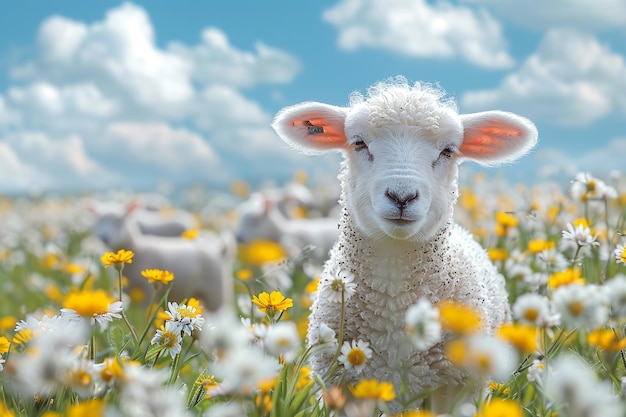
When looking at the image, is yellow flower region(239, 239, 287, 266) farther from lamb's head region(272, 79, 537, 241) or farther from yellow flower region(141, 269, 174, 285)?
yellow flower region(141, 269, 174, 285)

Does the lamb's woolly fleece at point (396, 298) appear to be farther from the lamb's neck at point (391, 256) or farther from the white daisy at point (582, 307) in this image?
A: the white daisy at point (582, 307)

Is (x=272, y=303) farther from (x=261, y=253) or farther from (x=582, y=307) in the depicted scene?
(x=261, y=253)

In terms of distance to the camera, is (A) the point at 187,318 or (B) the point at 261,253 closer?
(A) the point at 187,318

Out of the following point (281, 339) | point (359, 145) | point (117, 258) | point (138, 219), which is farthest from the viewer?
point (138, 219)

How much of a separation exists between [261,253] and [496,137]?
4908 millimetres

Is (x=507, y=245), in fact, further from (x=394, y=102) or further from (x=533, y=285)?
(x=394, y=102)

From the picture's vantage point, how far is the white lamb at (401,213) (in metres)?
2.98

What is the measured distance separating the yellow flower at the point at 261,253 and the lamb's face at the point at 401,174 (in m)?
3.33

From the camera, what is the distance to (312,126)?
3.59m

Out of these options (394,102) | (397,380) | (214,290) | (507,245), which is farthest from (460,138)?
(214,290)

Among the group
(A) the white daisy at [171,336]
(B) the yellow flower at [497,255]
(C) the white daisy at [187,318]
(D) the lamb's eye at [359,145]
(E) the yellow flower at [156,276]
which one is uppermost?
(D) the lamb's eye at [359,145]

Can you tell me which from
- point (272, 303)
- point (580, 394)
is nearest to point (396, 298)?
point (272, 303)

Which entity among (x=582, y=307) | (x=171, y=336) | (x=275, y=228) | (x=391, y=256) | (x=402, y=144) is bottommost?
(x=171, y=336)

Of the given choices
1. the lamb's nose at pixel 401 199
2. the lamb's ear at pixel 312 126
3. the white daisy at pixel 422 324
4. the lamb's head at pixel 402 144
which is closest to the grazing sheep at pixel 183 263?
the lamb's ear at pixel 312 126
